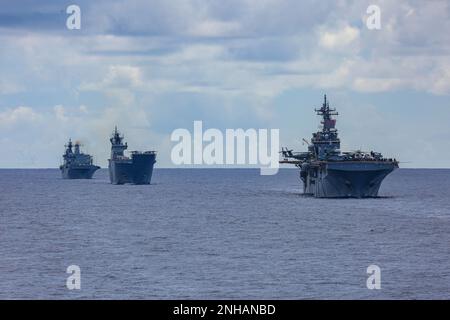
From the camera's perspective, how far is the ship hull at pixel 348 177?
5256 inches

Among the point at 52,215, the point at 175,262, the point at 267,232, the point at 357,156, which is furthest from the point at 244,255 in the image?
the point at 357,156

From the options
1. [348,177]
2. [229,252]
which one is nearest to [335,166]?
[348,177]

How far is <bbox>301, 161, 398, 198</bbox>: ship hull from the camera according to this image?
438 ft

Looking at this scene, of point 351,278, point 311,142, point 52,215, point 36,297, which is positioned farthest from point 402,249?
point 311,142

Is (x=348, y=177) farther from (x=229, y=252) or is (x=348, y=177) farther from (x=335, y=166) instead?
(x=229, y=252)

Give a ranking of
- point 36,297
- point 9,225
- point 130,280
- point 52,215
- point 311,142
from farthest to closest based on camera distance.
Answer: point 311,142, point 52,215, point 9,225, point 130,280, point 36,297

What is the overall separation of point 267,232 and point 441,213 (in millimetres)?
40148

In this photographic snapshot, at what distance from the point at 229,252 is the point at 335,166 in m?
60.6

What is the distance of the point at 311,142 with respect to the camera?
509 feet

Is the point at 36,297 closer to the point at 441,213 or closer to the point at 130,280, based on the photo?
the point at 130,280
